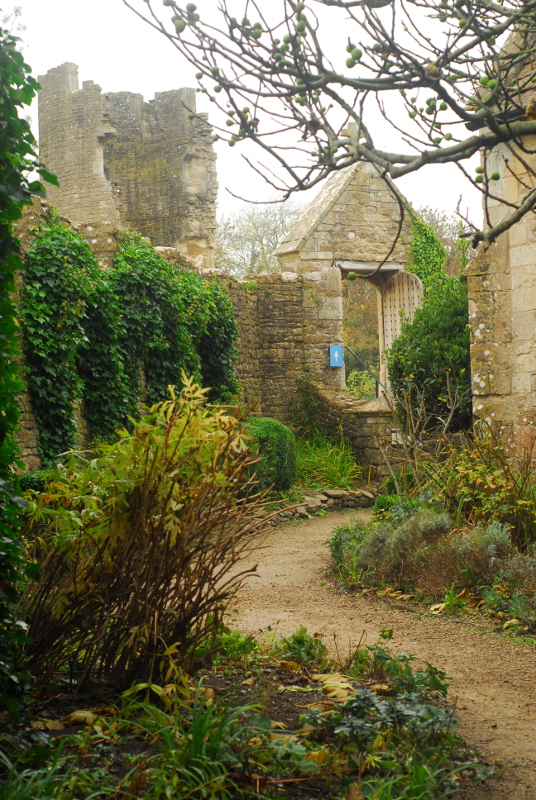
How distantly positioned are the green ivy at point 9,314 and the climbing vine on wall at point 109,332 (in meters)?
4.05

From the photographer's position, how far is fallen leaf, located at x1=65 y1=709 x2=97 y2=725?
2799 millimetres

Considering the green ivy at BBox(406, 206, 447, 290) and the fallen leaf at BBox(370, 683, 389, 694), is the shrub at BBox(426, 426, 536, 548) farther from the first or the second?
the green ivy at BBox(406, 206, 447, 290)

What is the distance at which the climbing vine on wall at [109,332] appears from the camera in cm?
789

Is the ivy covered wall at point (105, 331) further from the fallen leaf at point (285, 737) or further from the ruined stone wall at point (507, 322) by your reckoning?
the fallen leaf at point (285, 737)

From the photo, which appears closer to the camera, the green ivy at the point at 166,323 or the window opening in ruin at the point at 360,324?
the green ivy at the point at 166,323

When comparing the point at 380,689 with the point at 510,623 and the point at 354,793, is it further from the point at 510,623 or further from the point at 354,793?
the point at 510,623

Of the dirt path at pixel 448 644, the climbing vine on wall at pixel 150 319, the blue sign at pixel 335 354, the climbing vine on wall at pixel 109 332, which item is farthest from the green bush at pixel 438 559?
the blue sign at pixel 335 354

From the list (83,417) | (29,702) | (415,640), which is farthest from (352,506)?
(29,702)

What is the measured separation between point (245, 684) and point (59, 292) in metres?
5.64

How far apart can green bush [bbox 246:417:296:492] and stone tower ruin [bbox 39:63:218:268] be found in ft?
32.1

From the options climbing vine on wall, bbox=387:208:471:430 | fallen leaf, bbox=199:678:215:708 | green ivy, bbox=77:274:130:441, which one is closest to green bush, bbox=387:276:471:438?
climbing vine on wall, bbox=387:208:471:430

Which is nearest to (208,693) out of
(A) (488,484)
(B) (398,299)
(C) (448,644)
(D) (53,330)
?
(C) (448,644)

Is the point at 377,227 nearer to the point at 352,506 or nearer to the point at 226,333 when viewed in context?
the point at 226,333

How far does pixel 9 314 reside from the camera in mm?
2758
